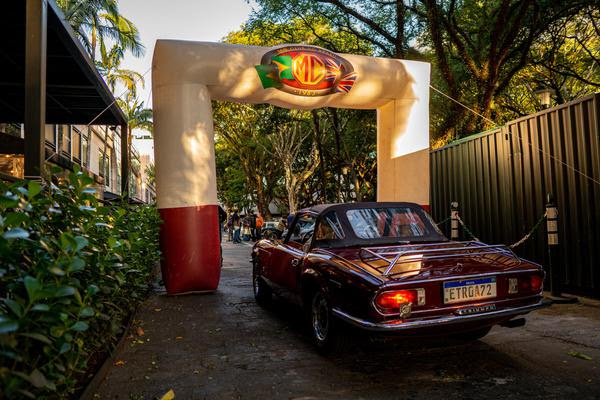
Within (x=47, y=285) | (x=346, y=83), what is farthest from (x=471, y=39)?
(x=47, y=285)

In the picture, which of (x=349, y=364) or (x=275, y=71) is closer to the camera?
(x=349, y=364)

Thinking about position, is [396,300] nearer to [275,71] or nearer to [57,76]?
[275,71]

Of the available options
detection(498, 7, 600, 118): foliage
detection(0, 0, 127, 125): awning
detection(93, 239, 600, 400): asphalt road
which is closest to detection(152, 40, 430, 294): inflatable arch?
detection(0, 0, 127, 125): awning

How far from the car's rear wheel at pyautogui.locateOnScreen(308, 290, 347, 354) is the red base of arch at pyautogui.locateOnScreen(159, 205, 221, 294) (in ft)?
10.3

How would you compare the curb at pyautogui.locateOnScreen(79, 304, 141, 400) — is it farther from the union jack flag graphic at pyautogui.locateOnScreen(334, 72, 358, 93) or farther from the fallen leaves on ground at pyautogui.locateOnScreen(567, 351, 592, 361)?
the union jack flag graphic at pyautogui.locateOnScreen(334, 72, 358, 93)

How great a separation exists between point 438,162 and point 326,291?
714cm

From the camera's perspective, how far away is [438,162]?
10234mm

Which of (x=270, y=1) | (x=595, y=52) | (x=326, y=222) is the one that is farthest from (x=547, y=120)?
(x=595, y=52)

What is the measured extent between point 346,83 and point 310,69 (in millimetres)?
726

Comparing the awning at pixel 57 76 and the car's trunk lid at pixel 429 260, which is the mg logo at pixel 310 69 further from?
the car's trunk lid at pixel 429 260

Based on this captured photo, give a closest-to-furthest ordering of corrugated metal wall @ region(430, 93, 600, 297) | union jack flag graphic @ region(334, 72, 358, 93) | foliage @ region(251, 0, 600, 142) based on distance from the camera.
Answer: corrugated metal wall @ region(430, 93, 600, 297), union jack flag graphic @ region(334, 72, 358, 93), foliage @ region(251, 0, 600, 142)

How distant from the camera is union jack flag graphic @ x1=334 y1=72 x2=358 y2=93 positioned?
8008 millimetres

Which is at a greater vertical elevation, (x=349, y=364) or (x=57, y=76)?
(x=57, y=76)

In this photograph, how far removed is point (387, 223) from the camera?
474 cm
